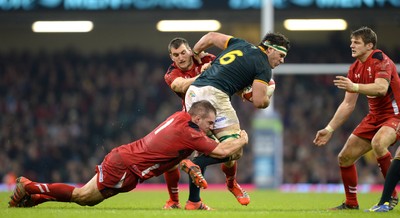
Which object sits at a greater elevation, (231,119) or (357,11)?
(357,11)

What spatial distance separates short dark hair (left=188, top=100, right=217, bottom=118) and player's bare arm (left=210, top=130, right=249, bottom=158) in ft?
1.06

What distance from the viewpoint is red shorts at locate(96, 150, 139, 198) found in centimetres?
806

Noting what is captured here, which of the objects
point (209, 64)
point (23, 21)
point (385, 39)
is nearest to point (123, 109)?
point (23, 21)

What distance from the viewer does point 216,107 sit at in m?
8.43

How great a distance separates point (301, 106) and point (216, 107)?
12864 mm

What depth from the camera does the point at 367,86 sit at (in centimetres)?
866

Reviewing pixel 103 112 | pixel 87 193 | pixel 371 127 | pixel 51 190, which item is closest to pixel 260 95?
pixel 371 127

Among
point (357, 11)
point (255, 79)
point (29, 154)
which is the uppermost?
point (357, 11)

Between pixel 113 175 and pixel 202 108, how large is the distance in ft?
3.61

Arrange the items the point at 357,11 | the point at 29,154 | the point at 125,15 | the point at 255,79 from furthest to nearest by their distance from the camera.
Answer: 1. the point at 29,154
2. the point at 125,15
3. the point at 357,11
4. the point at 255,79

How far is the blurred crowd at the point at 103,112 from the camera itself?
19.9 m

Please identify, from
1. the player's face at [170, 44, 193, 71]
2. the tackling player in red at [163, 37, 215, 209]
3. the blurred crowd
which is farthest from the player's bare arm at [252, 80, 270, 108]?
the blurred crowd

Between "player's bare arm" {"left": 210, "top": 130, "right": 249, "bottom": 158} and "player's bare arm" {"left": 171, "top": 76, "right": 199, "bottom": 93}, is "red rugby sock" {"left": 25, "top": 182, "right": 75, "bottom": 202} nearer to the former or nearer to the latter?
"player's bare arm" {"left": 210, "top": 130, "right": 249, "bottom": 158}

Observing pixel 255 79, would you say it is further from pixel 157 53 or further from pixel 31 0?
pixel 157 53
